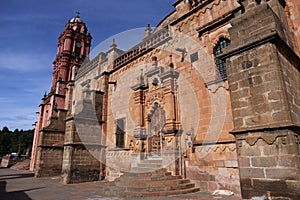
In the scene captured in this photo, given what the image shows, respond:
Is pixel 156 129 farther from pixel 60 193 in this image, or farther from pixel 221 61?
pixel 60 193

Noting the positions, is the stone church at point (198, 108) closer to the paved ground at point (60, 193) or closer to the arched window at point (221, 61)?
the arched window at point (221, 61)

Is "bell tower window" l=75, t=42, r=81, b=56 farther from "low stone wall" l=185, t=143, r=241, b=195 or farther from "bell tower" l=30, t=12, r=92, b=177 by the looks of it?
"low stone wall" l=185, t=143, r=241, b=195

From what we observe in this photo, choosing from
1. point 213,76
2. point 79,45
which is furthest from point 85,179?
point 79,45

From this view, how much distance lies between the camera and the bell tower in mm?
16266

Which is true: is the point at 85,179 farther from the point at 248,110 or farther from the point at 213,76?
the point at 248,110

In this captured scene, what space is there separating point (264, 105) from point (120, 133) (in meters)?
9.81

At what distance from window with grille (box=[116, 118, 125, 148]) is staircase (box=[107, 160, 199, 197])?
155 inches

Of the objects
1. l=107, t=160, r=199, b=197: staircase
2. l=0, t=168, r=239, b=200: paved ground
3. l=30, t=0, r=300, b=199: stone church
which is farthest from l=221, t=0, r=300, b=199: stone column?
l=107, t=160, r=199, b=197: staircase

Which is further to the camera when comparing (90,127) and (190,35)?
(90,127)

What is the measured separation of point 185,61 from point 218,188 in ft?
18.2

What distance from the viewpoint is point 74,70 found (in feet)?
66.7

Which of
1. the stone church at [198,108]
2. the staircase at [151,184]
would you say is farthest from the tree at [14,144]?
the staircase at [151,184]

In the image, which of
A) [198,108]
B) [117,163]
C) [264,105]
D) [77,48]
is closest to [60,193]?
[117,163]

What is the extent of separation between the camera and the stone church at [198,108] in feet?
13.6
